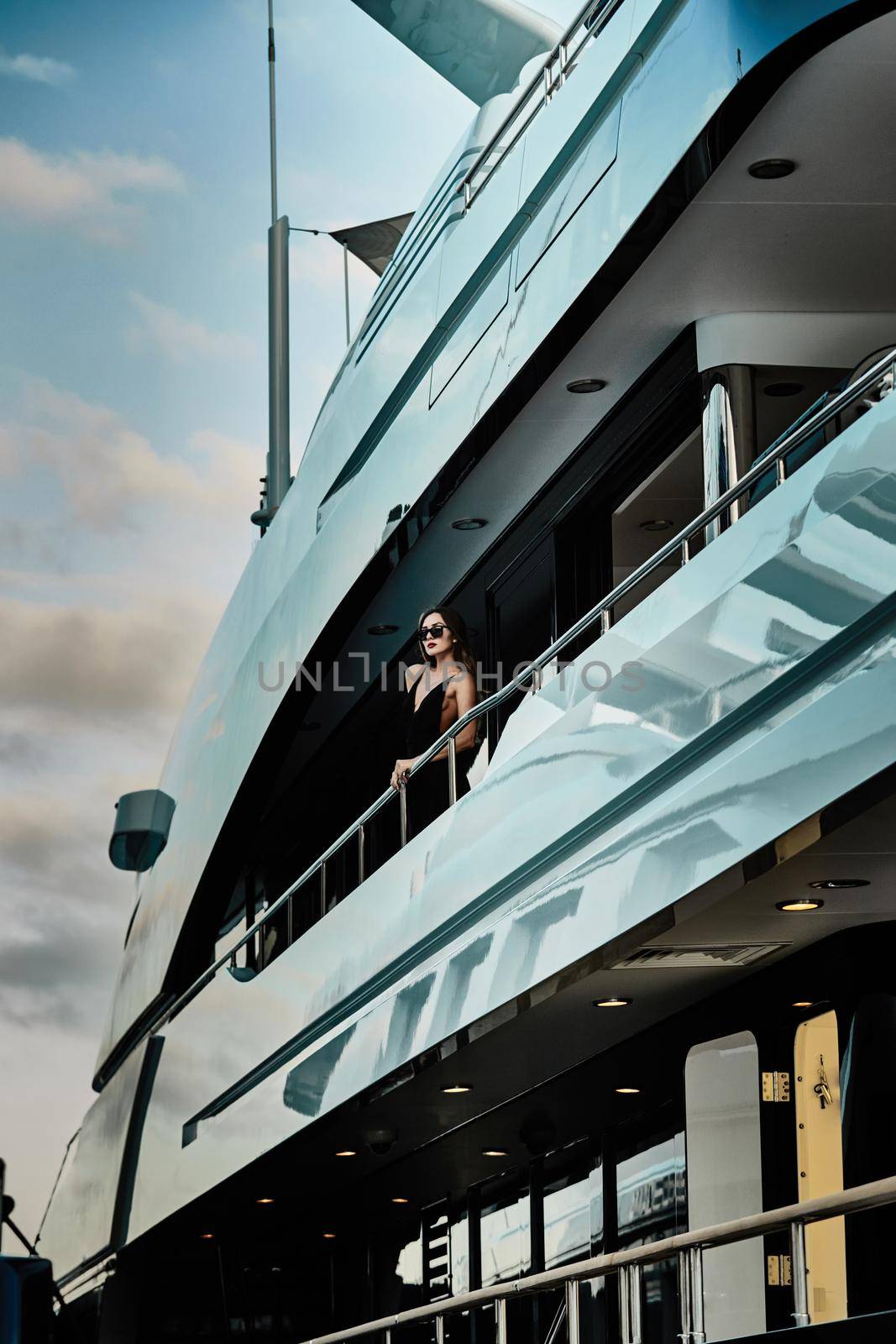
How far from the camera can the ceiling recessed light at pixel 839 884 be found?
25.3 feet

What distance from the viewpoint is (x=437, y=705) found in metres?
11.2

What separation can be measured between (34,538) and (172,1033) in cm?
2569

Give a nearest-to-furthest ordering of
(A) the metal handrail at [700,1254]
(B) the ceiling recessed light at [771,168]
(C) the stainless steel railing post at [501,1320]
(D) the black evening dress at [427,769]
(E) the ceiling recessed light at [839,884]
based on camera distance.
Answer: (A) the metal handrail at [700,1254] → (E) the ceiling recessed light at [839,884] → (B) the ceiling recessed light at [771,168] → (C) the stainless steel railing post at [501,1320] → (D) the black evening dress at [427,769]

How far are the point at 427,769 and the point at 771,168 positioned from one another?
4931 millimetres

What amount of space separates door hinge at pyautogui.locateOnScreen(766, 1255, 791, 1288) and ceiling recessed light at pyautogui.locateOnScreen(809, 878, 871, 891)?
2.50m

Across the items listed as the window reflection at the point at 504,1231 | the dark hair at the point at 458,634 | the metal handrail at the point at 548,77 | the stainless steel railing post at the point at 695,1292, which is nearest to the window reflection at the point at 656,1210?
the window reflection at the point at 504,1231

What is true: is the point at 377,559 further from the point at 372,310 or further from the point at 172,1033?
the point at 172,1033

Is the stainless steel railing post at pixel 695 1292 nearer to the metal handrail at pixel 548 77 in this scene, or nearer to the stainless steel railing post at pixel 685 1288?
the stainless steel railing post at pixel 685 1288

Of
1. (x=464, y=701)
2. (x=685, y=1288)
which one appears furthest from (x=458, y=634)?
(x=685, y=1288)

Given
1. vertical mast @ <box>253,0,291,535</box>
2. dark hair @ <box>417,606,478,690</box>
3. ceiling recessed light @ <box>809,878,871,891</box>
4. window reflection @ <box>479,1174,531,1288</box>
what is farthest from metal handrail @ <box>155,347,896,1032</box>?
vertical mast @ <box>253,0,291,535</box>

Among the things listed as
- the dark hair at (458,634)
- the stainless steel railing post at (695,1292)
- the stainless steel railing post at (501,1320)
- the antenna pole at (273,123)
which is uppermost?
the antenna pole at (273,123)

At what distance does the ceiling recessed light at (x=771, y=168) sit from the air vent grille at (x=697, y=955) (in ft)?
12.5

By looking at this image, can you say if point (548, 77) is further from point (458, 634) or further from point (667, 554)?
point (667, 554)

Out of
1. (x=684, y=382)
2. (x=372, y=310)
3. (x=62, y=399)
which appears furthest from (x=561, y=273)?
(x=62, y=399)
